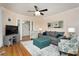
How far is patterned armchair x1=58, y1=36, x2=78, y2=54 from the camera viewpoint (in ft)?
7.40

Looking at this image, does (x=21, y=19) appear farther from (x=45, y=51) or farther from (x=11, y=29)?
(x=45, y=51)

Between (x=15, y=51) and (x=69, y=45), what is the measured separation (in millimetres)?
1395

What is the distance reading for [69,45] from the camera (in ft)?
7.59

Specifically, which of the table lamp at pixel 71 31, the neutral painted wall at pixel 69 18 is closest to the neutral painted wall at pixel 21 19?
the neutral painted wall at pixel 69 18

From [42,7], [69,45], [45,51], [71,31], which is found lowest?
[45,51]

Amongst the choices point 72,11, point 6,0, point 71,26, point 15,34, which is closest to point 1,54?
point 15,34

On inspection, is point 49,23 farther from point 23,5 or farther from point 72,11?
point 23,5

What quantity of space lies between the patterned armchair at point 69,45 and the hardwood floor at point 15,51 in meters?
0.87

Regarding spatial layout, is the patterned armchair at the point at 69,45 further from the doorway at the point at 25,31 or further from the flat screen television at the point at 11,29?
the flat screen television at the point at 11,29

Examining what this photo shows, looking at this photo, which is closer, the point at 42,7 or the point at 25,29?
the point at 42,7

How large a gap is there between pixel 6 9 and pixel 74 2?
1676 mm

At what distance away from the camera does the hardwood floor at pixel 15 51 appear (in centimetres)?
228

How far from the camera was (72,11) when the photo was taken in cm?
222

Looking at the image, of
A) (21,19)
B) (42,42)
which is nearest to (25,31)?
(21,19)
